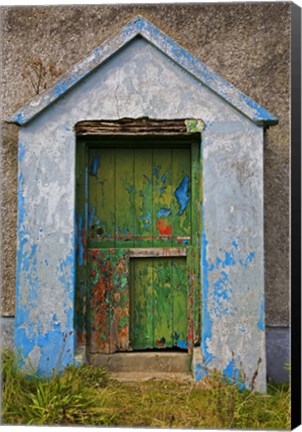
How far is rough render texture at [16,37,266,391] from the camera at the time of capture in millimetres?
4180

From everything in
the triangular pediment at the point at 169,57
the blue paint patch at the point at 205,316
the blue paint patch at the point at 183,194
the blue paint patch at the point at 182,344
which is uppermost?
the triangular pediment at the point at 169,57

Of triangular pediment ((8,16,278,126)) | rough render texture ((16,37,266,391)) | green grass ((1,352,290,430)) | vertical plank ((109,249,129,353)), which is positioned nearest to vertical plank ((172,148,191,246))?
rough render texture ((16,37,266,391))

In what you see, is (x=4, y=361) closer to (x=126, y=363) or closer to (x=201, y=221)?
(x=126, y=363)

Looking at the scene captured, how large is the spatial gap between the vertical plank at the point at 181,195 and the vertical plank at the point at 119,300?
454mm

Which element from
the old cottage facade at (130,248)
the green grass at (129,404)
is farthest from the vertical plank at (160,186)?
the green grass at (129,404)

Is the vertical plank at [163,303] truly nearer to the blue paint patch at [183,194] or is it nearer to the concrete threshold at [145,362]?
the concrete threshold at [145,362]

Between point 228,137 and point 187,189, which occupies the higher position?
point 228,137

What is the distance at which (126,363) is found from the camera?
4.46m

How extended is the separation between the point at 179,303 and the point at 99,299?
64 centimetres

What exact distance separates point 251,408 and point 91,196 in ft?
6.56

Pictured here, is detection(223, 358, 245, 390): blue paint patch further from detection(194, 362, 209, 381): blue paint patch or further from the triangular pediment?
the triangular pediment

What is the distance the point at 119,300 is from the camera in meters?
4.48

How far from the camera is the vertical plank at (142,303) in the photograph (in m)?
4.53

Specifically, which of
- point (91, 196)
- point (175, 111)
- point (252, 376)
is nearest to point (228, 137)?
point (175, 111)
